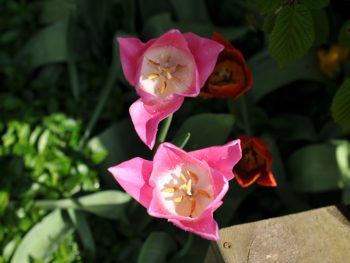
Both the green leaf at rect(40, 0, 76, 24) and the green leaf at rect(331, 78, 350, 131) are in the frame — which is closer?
the green leaf at rect(331, 78, 350, 131)

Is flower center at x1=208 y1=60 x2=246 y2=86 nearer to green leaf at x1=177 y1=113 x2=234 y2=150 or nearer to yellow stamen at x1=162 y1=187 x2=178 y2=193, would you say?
green leaf at x1=177 y1=113 x2=234 y2=150

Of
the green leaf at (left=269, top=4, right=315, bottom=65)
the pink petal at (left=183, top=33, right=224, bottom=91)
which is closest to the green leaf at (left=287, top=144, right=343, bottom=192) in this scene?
the green leaf at (left=269, top=4, right=315, bottom=65)

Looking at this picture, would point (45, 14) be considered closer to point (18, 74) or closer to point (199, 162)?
point (18, 74)

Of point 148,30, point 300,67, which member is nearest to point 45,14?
point 148,30

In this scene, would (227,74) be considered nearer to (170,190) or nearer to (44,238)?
(170,190)

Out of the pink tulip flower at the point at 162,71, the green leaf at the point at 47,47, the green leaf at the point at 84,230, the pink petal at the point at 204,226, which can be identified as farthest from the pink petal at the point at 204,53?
the green leaf at the point at 47,47

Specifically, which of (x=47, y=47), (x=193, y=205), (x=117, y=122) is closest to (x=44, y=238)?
(x=117, y=122)
